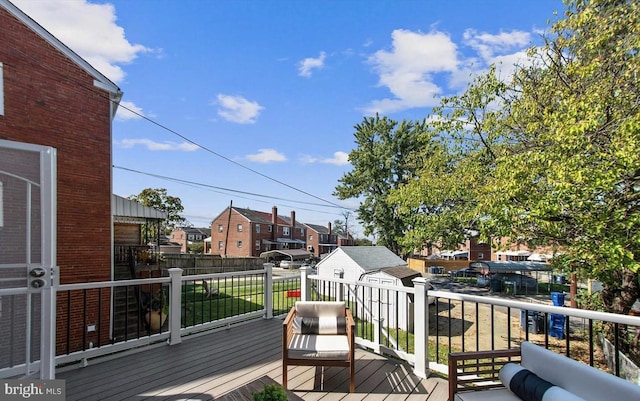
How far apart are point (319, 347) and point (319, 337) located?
1.12 feet

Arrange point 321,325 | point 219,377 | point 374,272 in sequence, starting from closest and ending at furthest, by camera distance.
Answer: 1. point 219,377
2. point 321,325
3. point 374,272

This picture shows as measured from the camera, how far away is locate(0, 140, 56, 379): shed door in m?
2.37

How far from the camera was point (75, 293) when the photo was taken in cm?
714

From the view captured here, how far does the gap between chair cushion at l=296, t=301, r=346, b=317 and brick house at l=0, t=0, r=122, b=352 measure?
5.28 metres

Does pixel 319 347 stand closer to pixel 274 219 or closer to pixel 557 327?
pixel 557 327

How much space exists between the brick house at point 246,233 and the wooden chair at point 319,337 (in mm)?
36880

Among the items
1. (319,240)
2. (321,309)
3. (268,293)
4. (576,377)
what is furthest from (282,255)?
(576,377)

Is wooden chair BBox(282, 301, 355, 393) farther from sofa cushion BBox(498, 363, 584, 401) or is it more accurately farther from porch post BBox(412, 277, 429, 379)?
sofa cushion BBox(498, 363, 584, 401)

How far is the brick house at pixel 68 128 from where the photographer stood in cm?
675

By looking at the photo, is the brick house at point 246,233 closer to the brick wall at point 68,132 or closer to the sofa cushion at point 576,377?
the brick wall at point 68,132

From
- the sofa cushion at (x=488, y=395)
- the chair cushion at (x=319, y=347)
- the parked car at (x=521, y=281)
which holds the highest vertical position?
the sofa cushion at (x=488, y=395)

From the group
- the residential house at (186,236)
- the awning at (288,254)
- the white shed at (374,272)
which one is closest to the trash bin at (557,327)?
the white shed at (374,272)

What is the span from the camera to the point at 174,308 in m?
4.34

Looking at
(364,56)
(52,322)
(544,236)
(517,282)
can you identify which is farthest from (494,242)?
(517,282)
